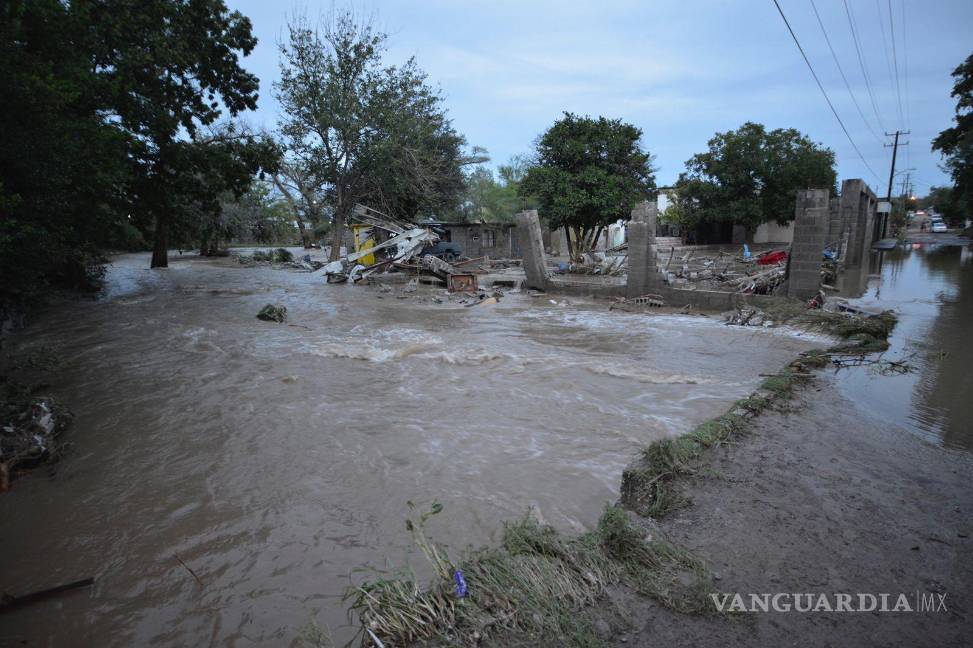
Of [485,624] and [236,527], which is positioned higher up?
[485,624]

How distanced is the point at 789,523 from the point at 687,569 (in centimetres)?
106

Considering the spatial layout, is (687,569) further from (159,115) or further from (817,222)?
(159,115)

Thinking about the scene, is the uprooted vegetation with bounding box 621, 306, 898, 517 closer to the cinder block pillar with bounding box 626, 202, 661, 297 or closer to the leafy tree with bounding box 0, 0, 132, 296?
the cinder block pillar with bounding box 626, 202, 661, 297

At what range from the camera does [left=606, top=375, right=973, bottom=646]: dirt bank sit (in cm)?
240

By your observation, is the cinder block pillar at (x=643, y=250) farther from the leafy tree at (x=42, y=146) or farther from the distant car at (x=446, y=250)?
the distant car at (x=446, y=250)

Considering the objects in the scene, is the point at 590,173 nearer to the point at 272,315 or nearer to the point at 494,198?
the point at 272,315

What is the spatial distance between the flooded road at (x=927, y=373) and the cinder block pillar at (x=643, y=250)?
5142 millimetres

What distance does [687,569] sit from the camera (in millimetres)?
2834

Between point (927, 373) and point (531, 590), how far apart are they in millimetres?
7333

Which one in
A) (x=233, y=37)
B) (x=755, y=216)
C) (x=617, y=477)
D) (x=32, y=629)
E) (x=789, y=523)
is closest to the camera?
Result: (x=32, y=629)

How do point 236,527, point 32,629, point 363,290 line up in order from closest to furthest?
point 32,629
point 236,527
point 363,290

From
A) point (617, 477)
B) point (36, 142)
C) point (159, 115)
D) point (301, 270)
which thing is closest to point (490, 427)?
point (617, 477)

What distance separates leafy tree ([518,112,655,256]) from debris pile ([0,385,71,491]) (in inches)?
691

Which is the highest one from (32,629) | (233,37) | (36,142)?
(233,37)
